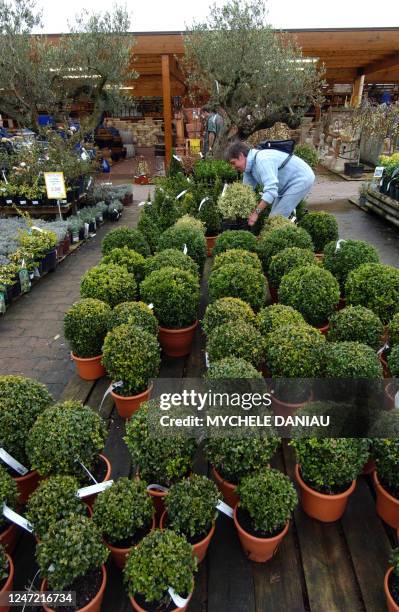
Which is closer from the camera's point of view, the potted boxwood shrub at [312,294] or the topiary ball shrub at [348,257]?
the potted boxwood shrub at [312,294]

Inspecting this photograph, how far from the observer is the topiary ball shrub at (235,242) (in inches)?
181

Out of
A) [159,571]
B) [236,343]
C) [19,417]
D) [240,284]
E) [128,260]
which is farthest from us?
[128,260]

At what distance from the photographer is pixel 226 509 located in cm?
215

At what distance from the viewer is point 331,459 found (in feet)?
7.05

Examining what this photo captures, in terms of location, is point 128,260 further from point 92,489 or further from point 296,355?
point 92,489

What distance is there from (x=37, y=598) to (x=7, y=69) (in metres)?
9.86

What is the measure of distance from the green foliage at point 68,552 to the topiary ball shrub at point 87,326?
1.69 meters

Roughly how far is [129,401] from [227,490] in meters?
0.96

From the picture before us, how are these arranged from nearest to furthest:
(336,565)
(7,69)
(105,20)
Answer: (336,565) < (7,69) < (105,20)

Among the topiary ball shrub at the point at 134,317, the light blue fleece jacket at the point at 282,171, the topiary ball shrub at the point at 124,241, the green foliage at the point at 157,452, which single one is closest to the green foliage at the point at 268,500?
the green foliage at the point at 157,452

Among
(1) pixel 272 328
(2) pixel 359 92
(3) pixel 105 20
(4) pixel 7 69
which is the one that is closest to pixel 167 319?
(1) pixel 272 328

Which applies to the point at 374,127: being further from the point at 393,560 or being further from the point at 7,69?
the point at 393,560

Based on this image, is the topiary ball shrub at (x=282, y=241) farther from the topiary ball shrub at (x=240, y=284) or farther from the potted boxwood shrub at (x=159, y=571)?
the potted boxwood shrub at (x=159, y=571)

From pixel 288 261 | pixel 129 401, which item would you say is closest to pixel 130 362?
pixel 129 401
